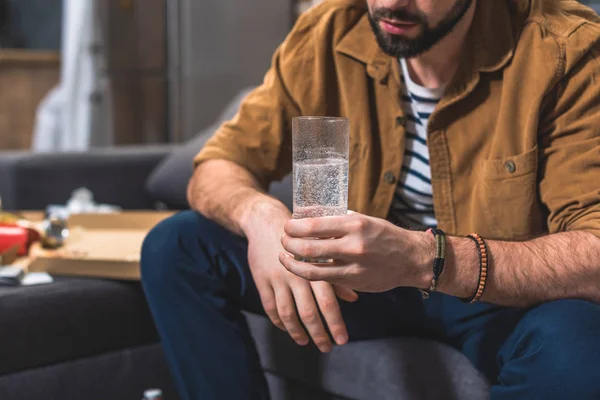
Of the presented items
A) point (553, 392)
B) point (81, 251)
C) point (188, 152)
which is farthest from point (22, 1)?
point (553, 392)

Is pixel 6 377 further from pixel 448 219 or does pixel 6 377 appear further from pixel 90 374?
pixel 448 219

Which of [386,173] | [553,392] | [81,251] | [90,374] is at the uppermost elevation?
[386,173]

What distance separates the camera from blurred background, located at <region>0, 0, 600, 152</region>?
11.8 ft

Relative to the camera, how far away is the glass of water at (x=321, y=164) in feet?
2.90

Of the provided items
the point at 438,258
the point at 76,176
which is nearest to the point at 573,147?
the point at 438,258

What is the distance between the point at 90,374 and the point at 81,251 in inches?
11.2

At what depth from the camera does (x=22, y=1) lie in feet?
15.9

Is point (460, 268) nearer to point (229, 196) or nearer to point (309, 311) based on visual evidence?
point (309, 311)

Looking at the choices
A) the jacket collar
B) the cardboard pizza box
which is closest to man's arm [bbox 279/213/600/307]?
the jacket collar

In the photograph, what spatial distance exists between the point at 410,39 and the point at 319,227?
1.63 feet

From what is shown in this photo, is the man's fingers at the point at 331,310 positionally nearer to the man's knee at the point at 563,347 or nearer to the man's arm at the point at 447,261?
the man's arm at the point at 447,261

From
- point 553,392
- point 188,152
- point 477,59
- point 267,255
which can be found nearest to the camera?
point 553,392

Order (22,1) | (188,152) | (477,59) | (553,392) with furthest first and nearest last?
(22,1), (188,152), (477,59), (553,392)

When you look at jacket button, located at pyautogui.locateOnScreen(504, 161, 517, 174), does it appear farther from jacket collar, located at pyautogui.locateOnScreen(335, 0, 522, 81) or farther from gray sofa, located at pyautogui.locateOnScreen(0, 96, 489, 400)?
gray sofa, located at pyautogui.locateOnScreen(0, 96, 489, 400)
